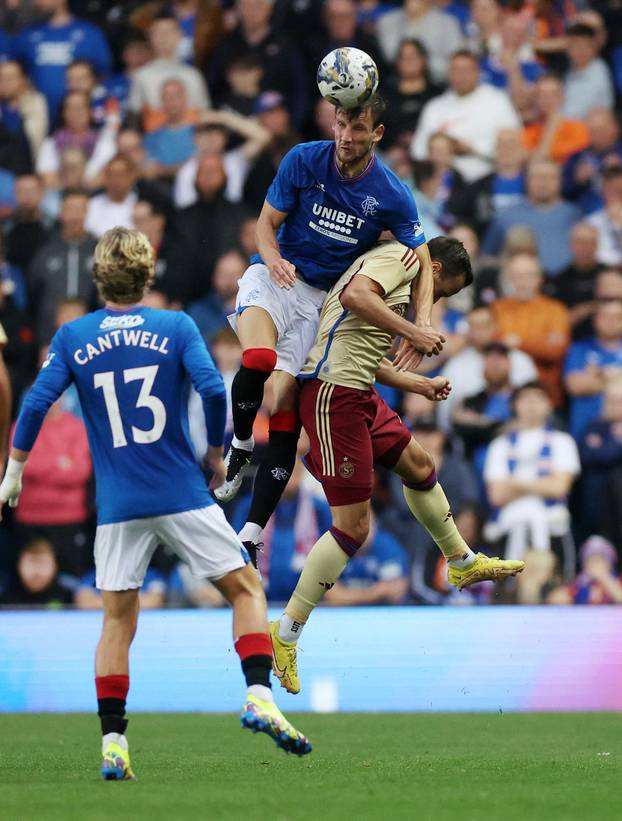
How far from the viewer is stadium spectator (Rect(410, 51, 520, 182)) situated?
55.7ft

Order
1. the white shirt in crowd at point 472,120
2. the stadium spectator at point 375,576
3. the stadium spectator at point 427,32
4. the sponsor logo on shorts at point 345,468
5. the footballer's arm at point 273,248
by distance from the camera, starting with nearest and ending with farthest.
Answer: the footballer's arm at point 273,248, the sponsor logo on shorts at point 345,468, the stadium spectator at point 375,576, the white shirt in crowd at point 472,120, the stadium spectator at point 427,32

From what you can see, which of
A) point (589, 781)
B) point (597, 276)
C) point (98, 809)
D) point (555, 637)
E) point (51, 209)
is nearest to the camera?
point (98, 809)

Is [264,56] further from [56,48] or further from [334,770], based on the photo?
[334,770]

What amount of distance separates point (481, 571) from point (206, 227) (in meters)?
7.61

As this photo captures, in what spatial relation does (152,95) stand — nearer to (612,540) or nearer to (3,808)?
(612,540)

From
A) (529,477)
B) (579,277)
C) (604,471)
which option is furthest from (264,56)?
(604,471)

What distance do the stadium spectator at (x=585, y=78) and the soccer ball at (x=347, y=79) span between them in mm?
8755

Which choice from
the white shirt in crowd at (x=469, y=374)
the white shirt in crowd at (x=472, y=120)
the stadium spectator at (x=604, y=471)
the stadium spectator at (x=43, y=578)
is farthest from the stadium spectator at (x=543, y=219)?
the stadium spectator at (x=43, y=578)

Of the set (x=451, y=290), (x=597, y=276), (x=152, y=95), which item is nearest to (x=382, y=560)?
(x=597, y=276)

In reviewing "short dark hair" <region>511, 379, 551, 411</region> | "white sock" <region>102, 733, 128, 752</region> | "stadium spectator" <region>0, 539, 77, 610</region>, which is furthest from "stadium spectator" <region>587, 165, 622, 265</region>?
"white sock" <region>102, 733, 128, 752</region>

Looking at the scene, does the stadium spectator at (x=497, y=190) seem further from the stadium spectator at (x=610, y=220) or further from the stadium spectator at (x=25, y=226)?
the stadium spectator at (x=25, y=226)

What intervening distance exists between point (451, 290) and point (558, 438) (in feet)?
17.6

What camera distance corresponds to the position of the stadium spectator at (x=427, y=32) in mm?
17656

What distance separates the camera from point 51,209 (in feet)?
57.7
